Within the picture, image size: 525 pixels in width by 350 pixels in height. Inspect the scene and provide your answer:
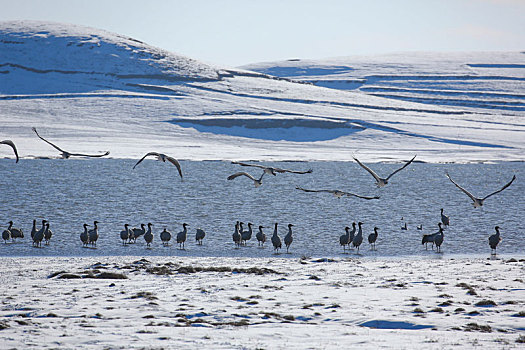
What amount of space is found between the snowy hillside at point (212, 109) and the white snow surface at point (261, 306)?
58602 mm

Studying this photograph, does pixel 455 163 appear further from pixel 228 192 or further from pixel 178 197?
pixel 178 197

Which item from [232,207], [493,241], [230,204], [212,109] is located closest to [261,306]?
[493,241]

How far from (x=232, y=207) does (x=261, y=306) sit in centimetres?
2862

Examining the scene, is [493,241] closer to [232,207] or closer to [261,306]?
[261,306]

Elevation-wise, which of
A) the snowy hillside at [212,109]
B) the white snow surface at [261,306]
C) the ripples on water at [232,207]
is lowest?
the ripples on water at [232,207]

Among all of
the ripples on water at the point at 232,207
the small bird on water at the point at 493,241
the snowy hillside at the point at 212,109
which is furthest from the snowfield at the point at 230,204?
the small bird on water at the point at 493,241

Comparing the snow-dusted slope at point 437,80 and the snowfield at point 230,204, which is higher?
the snow-dusted slope at point 437,80

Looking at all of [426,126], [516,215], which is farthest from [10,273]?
[426,126]

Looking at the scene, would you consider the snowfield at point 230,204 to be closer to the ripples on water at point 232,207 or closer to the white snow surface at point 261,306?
Result: the white snow surface at point 261,306

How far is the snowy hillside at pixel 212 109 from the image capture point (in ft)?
303

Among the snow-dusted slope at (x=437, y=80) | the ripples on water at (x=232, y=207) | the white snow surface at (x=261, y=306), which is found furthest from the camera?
the snow-dusted slope at (x=437, y=80)

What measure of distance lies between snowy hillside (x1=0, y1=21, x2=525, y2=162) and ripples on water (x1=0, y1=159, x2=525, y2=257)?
1453 cm

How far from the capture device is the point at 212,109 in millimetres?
113625

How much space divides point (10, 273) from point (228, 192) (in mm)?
33034
